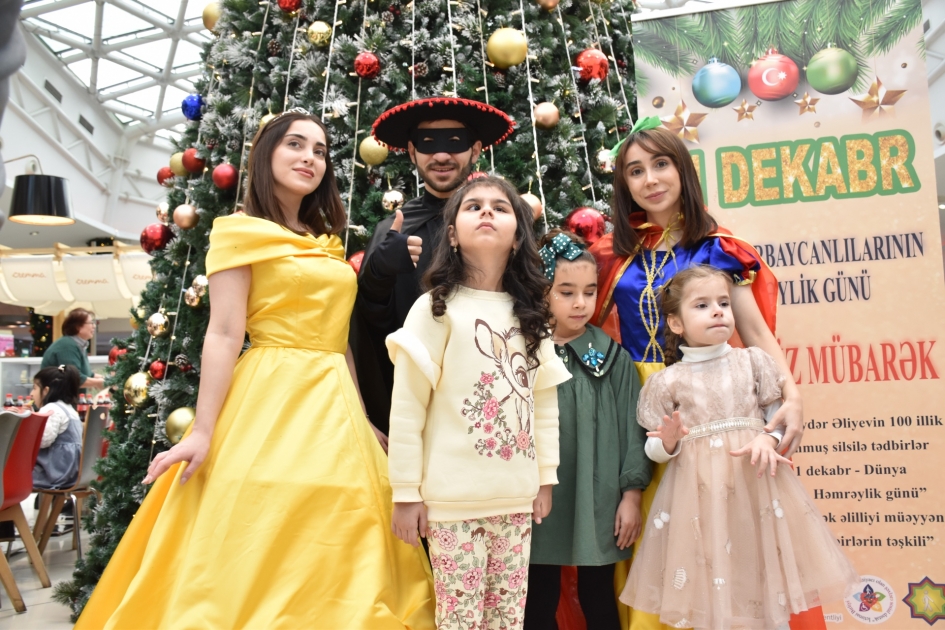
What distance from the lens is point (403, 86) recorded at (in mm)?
3178

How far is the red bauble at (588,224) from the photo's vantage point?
112 inches

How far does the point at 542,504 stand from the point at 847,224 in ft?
6.76

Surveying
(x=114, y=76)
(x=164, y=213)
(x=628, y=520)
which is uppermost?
(x=114, y=76)

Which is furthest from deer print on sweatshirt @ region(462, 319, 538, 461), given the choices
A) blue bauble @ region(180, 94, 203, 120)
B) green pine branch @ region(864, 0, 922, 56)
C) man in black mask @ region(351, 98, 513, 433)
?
blue bauble @ region(180, 94, 203, 120)

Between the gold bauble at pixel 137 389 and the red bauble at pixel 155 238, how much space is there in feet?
2.08

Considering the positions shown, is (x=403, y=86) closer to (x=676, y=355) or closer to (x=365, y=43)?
(x=365, y=43)

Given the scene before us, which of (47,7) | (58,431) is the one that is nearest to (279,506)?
(58,431)

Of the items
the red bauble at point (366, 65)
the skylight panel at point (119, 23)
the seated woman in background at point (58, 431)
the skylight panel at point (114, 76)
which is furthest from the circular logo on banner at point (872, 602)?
the skylight panel at point (114, 76)

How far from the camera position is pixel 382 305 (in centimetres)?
236

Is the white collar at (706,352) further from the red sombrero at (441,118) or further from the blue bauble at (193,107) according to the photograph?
the blue bauble at (193,107)

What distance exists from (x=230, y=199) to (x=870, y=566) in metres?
3.20

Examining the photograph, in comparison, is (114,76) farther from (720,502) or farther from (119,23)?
(720,502)

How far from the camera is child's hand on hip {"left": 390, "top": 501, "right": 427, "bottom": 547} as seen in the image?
1.78m

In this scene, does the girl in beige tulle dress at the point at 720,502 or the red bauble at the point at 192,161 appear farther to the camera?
the red bauble at the point at 192,161
